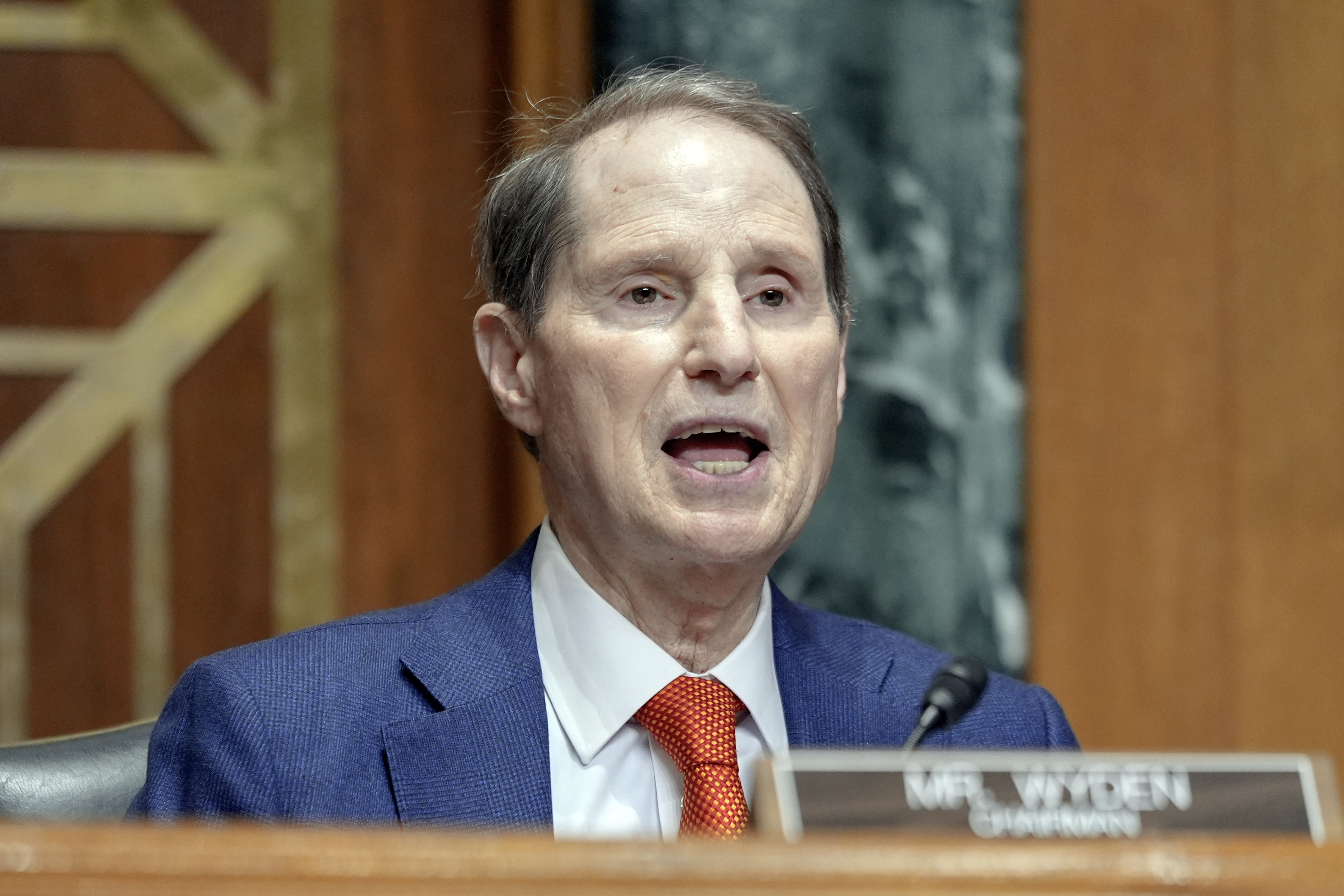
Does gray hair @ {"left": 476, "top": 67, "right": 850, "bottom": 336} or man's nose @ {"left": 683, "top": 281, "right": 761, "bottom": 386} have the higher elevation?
gray hair @ {"left": 476, "top": 67, "right": 850, "bottom": 336}

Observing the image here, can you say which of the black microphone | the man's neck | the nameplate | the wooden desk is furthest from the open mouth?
the wooden desk

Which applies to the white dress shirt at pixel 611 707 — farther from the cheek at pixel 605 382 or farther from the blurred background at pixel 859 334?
the blurred background at pixel 859 334

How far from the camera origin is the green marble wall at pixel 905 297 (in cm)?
271

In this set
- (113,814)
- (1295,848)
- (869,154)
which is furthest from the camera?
(869,154)

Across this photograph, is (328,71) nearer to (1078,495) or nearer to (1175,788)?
(1078,495)

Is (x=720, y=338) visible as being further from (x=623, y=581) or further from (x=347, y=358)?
(x=347, y=358)

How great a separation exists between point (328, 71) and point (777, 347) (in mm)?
1725

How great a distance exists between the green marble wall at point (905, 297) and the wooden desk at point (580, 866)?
1928mm

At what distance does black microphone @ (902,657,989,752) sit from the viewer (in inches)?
48.9

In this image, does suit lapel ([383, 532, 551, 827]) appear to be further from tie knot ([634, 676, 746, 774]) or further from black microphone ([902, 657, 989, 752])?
black microphone ([902, 657, 989, 752])

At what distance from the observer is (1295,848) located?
0.78m

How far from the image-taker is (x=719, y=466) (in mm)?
1506

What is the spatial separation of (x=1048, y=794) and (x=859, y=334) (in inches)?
73.9

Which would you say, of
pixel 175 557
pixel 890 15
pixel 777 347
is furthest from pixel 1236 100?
pixel 175 557
